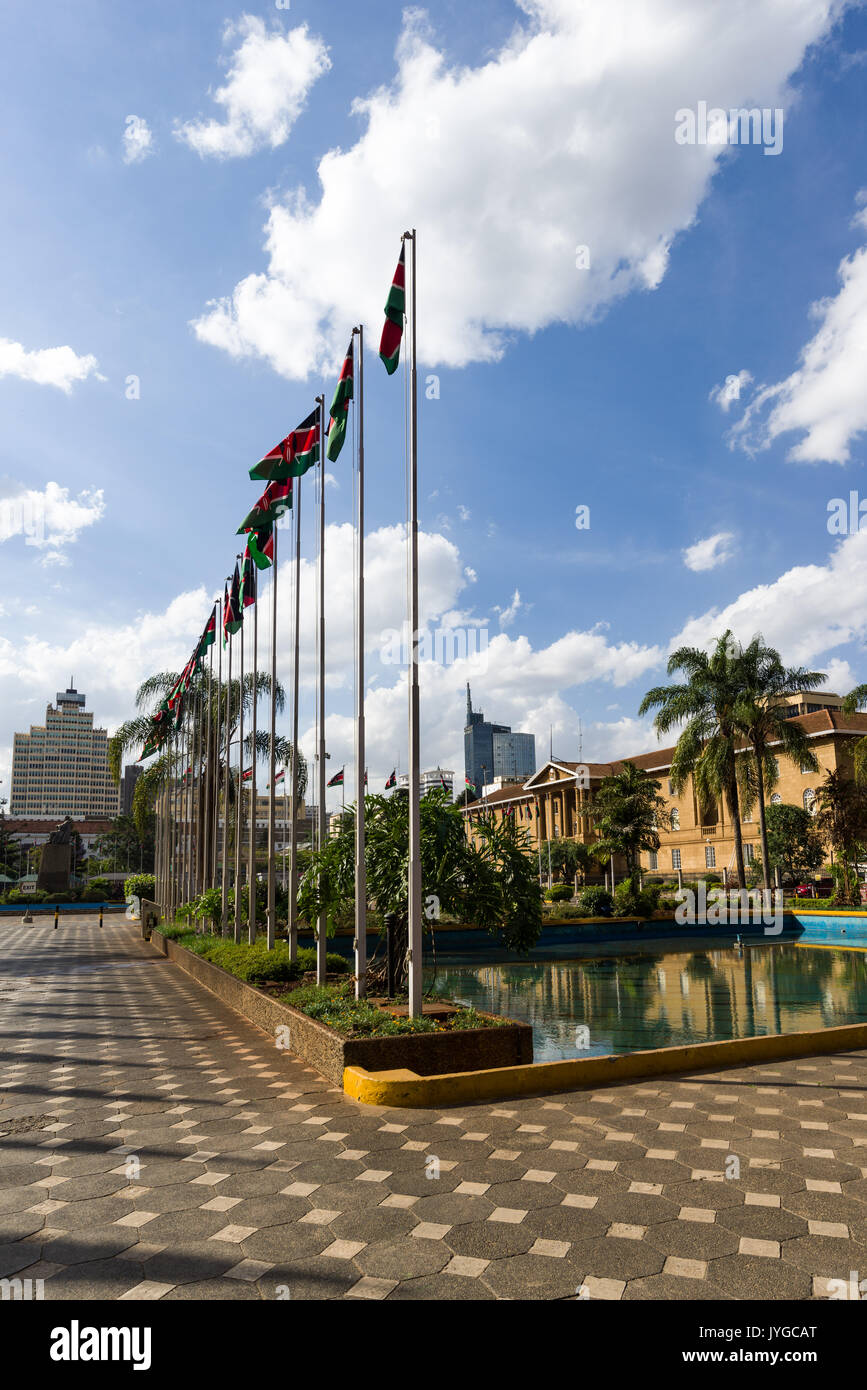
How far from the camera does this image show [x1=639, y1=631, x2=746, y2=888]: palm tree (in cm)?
3936

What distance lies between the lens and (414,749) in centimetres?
1025

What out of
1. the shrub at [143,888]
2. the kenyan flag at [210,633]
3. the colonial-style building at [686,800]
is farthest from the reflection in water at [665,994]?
the shrub at [143,888]

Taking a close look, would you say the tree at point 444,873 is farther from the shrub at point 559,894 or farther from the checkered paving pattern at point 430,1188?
the shrub at point 559,894

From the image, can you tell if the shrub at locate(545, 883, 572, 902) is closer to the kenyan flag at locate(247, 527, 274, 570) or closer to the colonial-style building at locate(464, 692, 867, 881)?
the colonial-style building at locate(464, 692, 867, 881)

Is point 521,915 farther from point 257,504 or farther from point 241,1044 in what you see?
point 257,504

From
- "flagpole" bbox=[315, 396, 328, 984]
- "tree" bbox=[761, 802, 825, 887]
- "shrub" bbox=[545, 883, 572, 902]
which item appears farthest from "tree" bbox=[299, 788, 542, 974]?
"tree" bbox=[761, 802, 825, 887]

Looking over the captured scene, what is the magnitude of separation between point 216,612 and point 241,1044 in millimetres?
15094

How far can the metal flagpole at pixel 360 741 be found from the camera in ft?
38.3

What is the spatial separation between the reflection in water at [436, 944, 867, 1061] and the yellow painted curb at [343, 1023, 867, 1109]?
319cm

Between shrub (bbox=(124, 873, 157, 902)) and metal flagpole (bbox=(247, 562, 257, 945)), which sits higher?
metal flagpole (bbox=(247, 562, 257, 945))

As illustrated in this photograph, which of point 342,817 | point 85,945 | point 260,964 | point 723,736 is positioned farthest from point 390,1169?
point 723,736

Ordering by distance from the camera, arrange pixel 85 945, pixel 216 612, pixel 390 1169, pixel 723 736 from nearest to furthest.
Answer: pixel 390 1169 → pixel 216 612 → pixel 85 945 → pixel 723 736

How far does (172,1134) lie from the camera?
7547mm

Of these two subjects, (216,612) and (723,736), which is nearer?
(216,612)
